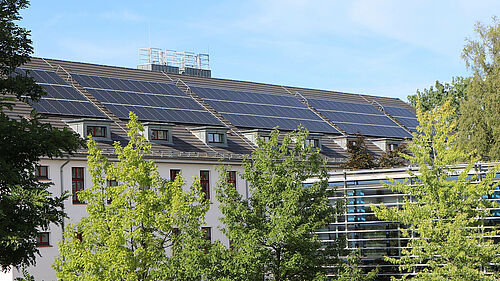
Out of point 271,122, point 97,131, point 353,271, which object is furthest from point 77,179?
point 353,271

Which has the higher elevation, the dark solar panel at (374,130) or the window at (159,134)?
the dark solar panel at (374,130)

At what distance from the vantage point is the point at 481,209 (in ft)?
75.5

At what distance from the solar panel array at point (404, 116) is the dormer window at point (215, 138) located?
23.3 meters

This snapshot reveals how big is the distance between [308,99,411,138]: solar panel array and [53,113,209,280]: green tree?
3526 centimetres

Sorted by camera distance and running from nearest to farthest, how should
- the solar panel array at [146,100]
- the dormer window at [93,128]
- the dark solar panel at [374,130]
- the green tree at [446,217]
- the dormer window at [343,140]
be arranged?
the green tree at [446,217]
the dormer window at [93,128]
the solar panel array at [146,100]
the dormer window at [343,140]
the dark solar panel at [374,130]

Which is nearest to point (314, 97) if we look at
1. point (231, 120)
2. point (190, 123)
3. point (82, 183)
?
point (231, 120)

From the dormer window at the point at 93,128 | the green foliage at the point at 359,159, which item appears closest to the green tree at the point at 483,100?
the green foliage at the point at 359,159

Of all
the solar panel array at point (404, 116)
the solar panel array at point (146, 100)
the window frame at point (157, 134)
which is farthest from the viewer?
the solar panel array at point (404, 116)

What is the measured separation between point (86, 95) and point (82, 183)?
856 centimetres

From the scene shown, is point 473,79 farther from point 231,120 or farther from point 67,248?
point 67,248

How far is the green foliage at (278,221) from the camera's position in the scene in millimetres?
24938

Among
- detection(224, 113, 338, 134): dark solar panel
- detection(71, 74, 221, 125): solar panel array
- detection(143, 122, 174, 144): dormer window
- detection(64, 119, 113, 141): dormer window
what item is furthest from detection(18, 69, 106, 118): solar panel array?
detection(224, 113, 338, 134): dark solar panel

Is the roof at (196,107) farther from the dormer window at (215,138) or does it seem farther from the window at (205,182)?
the window at (205,182)

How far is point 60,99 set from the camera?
1762 inches
